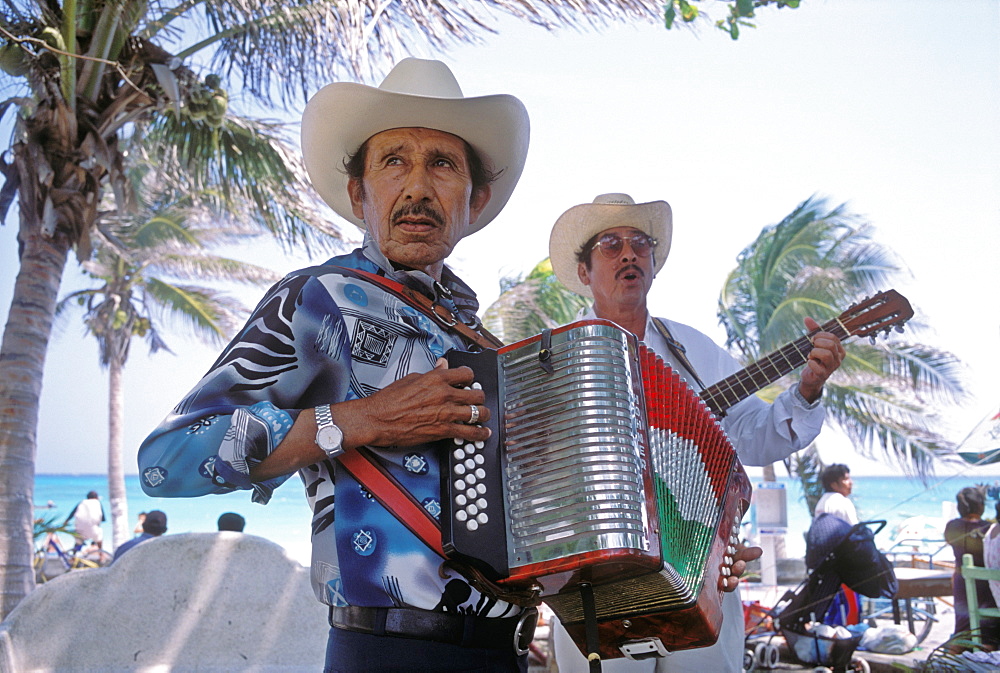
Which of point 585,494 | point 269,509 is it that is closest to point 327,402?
point 585,494

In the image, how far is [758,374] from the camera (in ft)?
10.2

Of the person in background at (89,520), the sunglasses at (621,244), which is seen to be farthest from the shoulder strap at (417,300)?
the person in background at (89,520)

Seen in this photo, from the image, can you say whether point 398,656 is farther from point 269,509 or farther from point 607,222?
point 269,509

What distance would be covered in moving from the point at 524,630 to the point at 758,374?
1694 mm

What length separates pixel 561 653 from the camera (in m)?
2.86

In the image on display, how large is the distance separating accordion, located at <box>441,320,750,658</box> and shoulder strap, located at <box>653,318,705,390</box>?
137cm

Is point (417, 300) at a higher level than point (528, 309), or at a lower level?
lower

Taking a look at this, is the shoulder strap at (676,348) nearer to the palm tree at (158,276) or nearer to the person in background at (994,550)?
the person in background at (994,550)

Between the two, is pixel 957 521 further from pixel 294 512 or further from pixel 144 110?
pixel 294 512

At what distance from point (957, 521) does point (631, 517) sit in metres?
5.40

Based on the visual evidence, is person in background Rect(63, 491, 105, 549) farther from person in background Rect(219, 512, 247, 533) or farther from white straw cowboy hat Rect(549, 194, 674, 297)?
white straw cowboy hat Rect(549, 194, 674, 297)

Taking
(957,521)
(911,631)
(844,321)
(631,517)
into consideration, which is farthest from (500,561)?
(911,631)

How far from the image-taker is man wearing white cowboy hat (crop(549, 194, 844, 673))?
2789mm

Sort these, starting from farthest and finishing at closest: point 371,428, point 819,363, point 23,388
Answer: point 23,388
point 819,363
point 371,428
